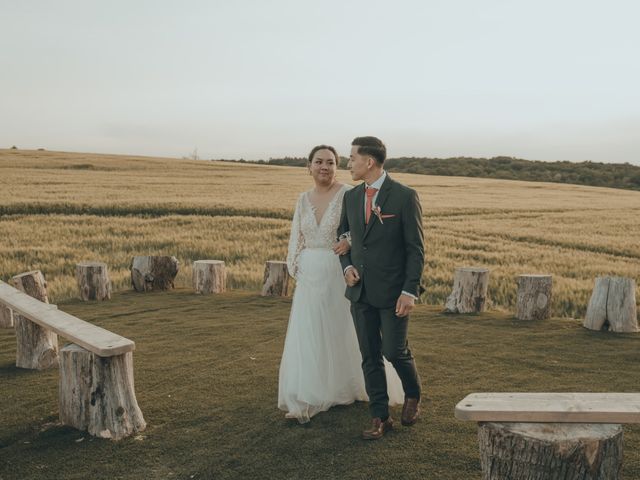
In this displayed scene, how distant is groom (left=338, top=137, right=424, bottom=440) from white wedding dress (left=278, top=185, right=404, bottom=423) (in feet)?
1.87

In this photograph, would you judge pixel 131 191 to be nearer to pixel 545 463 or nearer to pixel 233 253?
pixel 233 253

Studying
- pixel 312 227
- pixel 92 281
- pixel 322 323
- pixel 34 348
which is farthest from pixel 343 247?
pixel 92 281

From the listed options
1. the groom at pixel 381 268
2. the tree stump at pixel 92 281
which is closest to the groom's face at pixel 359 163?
the groom at pixel 381 268

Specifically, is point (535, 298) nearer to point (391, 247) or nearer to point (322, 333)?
point (322, 333)

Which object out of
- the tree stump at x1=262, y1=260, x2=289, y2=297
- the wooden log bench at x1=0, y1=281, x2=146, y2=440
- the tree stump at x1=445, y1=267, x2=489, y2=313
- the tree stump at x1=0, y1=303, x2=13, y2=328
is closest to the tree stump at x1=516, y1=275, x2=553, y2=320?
the tree stump at x1=445, y1=267, x2=489, y2=313

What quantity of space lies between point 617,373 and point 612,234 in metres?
17.0

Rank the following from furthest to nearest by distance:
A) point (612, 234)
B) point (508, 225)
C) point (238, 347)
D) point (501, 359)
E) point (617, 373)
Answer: point (508, 225) < point (612, 234) < point (238, 347) < point (501, 359) < point (617, 373)

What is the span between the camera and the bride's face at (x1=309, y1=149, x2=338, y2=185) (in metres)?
6.05

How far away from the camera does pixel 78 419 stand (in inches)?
235

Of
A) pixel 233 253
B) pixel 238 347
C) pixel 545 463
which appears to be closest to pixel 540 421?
pixel 545 463

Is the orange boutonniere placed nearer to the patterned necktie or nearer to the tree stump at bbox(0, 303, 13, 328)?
the patterned necktie

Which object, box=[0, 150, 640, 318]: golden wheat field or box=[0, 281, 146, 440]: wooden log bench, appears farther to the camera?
box=[0, 150, 640, 318]: golden wheat field

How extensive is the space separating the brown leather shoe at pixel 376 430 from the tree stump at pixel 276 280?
22.6ft

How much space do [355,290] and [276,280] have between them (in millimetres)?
6919
